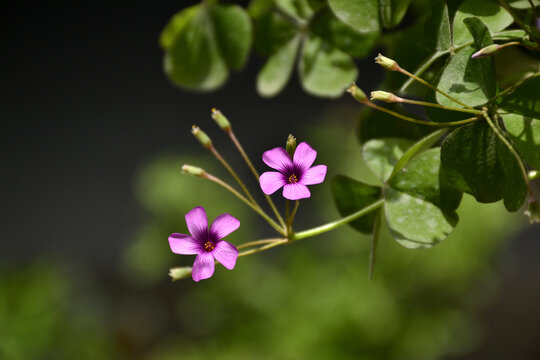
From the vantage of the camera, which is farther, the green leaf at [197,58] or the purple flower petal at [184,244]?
the green leaf at [197,58]

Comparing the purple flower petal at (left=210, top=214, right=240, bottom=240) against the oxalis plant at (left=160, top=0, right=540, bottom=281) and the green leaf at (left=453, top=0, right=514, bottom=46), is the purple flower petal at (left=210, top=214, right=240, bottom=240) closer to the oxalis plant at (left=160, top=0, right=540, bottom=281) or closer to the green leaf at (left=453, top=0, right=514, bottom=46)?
the oxalis plant at (left=160, top=0, right=540, bottom=281)

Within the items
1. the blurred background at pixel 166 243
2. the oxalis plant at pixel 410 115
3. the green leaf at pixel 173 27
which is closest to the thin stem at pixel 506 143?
the oxalis plant at pixel 410 115

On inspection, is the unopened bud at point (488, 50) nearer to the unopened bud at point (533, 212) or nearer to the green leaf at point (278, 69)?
the unopened bud at point (533, 212)

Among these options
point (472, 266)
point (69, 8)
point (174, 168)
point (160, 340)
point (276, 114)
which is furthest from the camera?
point (276, 114)

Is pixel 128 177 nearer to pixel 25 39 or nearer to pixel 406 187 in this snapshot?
pixel 25 39

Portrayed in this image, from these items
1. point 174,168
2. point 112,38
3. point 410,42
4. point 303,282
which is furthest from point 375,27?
point 112,38

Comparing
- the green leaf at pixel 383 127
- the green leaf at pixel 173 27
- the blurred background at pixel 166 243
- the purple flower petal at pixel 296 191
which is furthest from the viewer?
the blurred background at pixel 166 243

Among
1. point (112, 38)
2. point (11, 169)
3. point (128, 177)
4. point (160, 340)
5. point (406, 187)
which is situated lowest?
point (160, 340)
